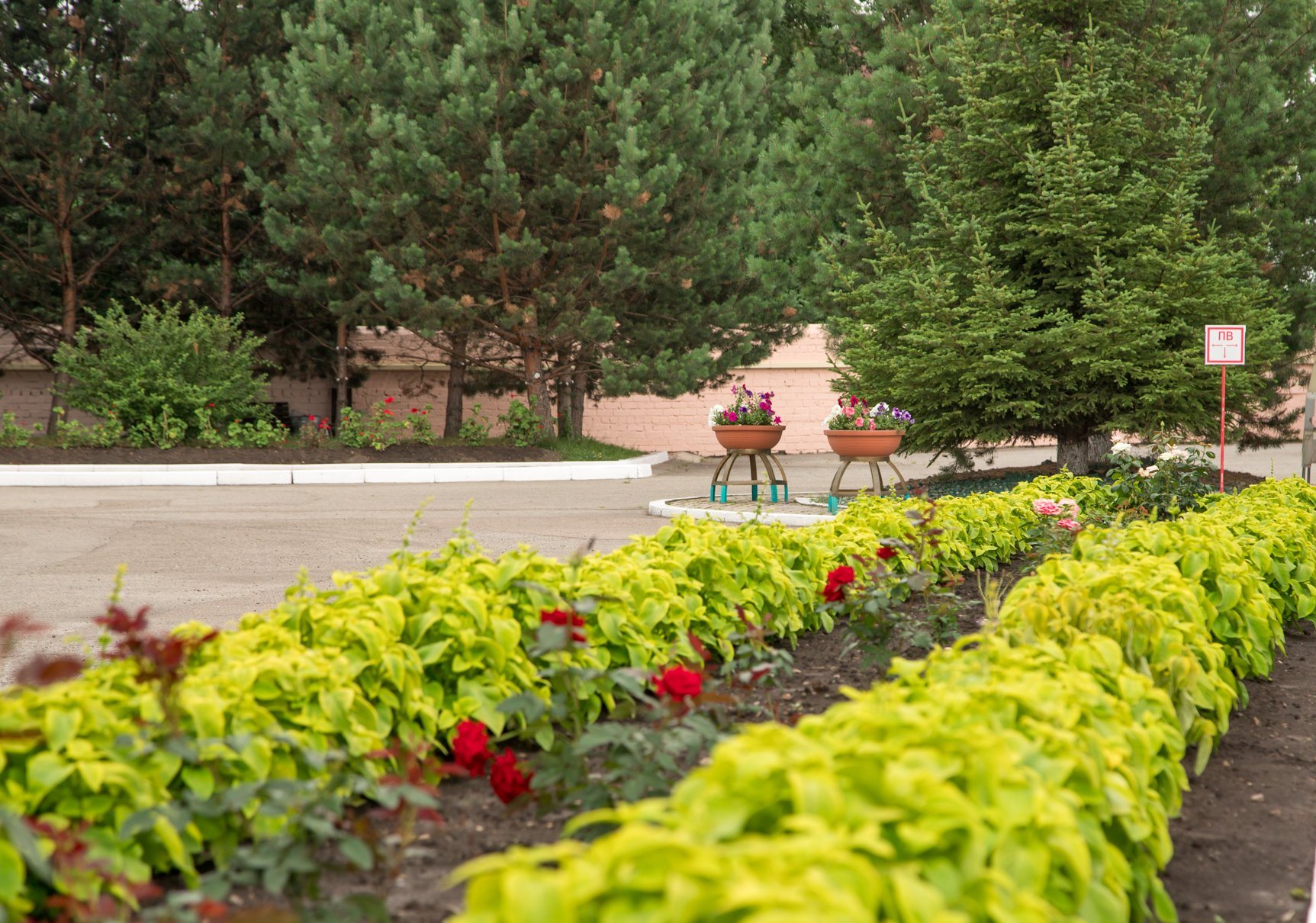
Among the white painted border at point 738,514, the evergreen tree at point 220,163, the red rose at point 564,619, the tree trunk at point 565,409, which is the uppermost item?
the evergreen tree at point 220,163

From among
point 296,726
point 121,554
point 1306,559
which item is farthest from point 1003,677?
point 121,554

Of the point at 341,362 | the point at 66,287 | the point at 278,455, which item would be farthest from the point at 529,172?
the point at 66,287

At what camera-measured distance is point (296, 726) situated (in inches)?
113

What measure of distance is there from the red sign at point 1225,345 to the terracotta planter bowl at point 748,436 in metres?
4.08

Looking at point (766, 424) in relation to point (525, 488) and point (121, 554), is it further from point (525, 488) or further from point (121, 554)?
point (121, 554)

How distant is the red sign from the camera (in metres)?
10.6

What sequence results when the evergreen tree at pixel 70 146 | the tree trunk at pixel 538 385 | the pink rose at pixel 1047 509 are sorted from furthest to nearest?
the tree trunk at pixel 538 385 < the evergreen tree at pixel 70 146 < the pink rose at pixel 1047 509

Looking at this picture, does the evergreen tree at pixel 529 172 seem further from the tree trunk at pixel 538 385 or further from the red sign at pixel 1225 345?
the red sign at pixel 1225 345

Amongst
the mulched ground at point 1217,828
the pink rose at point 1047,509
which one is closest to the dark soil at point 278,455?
the pink rose at point 1047,509

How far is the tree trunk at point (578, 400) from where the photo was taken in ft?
81.7

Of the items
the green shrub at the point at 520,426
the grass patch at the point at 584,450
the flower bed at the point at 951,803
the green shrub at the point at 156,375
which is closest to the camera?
the flower bed at the point at 951,803

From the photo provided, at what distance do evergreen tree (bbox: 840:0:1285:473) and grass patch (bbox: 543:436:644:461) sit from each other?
28.0 ft

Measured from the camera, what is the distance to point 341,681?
115 inches

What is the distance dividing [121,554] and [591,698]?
21.4ft
